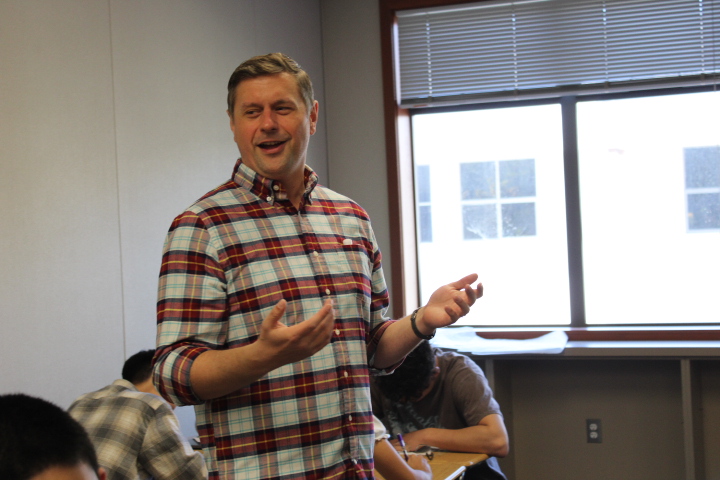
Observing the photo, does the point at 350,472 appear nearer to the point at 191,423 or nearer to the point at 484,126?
the point at 191,423

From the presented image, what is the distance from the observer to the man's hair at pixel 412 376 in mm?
2844

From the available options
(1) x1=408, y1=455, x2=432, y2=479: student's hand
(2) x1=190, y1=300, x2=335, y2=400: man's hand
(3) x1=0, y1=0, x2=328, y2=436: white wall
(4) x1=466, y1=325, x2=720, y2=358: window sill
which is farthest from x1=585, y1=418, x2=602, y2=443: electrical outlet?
(2) x1=190, y1=300, x2=335, y2=400: man's hand

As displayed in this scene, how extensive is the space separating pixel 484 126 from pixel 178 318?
3627mm

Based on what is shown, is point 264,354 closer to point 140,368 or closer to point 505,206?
point 140,368

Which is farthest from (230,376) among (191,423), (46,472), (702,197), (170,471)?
(702,197)

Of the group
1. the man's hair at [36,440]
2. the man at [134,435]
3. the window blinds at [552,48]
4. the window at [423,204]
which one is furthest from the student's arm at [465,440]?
the window blinds at [552,48]

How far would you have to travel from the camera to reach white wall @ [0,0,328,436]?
237 centimetres

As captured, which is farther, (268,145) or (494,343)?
(494,343)

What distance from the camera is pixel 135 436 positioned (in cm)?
217

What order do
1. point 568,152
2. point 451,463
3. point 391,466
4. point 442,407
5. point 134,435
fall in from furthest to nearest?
point 568,152
point 442,407
point 451,463
point 391,466
point 134,435

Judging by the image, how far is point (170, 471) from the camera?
224 cm

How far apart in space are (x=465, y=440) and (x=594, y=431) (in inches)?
68.8

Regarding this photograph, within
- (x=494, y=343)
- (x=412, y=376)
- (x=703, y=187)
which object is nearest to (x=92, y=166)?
(x=412, y=376)

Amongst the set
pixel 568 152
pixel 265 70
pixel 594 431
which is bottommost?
pixel 594 431
